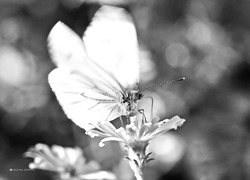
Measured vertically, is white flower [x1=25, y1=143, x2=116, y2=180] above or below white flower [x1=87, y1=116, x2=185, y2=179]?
above

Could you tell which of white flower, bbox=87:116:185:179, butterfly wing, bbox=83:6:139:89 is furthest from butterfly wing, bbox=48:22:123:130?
white flower, bbox=87:116:185:179

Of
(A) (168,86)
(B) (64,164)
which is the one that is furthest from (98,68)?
(A) (168,86)

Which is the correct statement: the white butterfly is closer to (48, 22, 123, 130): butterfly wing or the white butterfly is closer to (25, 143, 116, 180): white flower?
(48, 22, 123, 130): butterfly wing

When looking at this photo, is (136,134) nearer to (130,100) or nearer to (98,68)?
(130,100)

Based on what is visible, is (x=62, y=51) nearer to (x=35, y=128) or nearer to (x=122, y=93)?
(x=122, y=93)

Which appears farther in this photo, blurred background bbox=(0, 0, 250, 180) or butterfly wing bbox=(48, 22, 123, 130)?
blurred background bbox=(0, 0, 250, 180)

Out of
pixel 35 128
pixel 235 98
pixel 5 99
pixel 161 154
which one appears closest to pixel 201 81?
pixel 235 98

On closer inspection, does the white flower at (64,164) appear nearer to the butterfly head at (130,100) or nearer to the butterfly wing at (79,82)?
the butterfly wing at (79,82)
